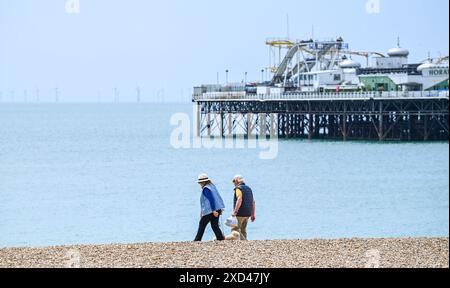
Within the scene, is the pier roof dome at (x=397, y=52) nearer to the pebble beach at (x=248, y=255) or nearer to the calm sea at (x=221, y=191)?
the calm sea at (x=221, y=191)

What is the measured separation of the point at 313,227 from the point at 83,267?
14182mm

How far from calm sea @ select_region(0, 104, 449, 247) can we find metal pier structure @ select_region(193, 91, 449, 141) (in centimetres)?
173

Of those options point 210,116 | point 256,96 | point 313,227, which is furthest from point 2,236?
point 210,116

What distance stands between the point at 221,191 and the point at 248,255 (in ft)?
66.6

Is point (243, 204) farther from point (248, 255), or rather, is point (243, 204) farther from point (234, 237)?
point (248, 255)

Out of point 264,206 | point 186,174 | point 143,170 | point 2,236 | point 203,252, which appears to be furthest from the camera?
point 143,170

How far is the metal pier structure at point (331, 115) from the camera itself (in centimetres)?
5238

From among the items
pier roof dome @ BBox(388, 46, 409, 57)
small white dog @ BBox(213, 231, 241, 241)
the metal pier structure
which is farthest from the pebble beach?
pier roof dome @ BBox(388, 46, 409, 57)

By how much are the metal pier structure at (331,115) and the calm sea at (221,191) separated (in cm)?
173

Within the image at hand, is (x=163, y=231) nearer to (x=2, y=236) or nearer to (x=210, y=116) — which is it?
(x=2, y=236)

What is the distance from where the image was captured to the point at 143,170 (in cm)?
4381

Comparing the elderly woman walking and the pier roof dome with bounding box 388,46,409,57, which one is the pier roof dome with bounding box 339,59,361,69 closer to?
the pier roof dome with bounding box 388,46,409,57
